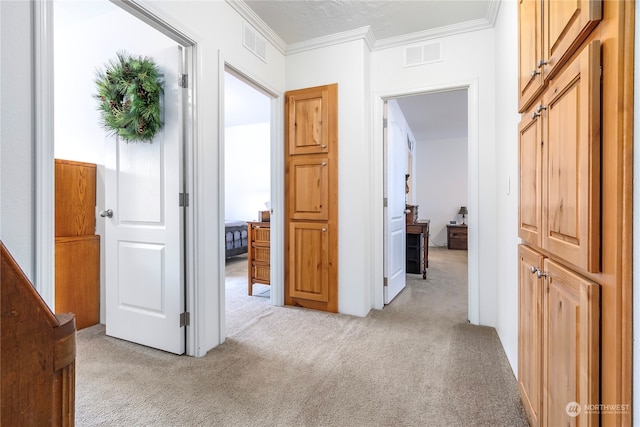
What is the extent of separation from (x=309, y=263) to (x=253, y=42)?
1.98m

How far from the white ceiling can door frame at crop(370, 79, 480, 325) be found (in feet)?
1.58

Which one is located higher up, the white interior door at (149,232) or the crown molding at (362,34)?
the crown molding at (362,34)

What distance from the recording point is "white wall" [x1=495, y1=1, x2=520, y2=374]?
1858 mm

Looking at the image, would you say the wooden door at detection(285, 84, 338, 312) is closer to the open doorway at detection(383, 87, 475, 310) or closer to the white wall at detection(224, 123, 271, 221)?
the white wall at detection(224, 123, 271, 221)

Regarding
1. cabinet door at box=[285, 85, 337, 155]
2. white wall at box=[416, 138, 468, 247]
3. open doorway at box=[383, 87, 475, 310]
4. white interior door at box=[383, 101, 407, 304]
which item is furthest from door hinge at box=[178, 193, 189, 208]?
white wall at box=[416, 138, 468, 247]

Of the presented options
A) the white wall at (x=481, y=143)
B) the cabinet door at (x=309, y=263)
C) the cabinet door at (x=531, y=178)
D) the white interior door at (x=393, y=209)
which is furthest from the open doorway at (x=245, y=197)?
the cabinet door at (x=531, y=178)

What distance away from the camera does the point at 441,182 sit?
7582mm

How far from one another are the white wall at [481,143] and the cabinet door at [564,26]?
5.54 ft

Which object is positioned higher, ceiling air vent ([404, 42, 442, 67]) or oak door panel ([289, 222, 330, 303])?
ceiling air vent ([404, 42, 442, 67])

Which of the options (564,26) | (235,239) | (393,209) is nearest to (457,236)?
(393,209)

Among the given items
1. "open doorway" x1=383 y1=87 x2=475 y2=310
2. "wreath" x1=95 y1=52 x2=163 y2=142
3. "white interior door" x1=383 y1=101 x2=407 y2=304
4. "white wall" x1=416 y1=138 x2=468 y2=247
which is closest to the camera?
"wreath" x1=95 y1=52 x2=163 y2=142

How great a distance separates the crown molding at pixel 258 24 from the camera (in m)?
2.39

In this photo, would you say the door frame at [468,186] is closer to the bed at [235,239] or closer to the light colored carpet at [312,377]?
the light colored carpet at [312,377]

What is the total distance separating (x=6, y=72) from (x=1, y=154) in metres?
0.30
